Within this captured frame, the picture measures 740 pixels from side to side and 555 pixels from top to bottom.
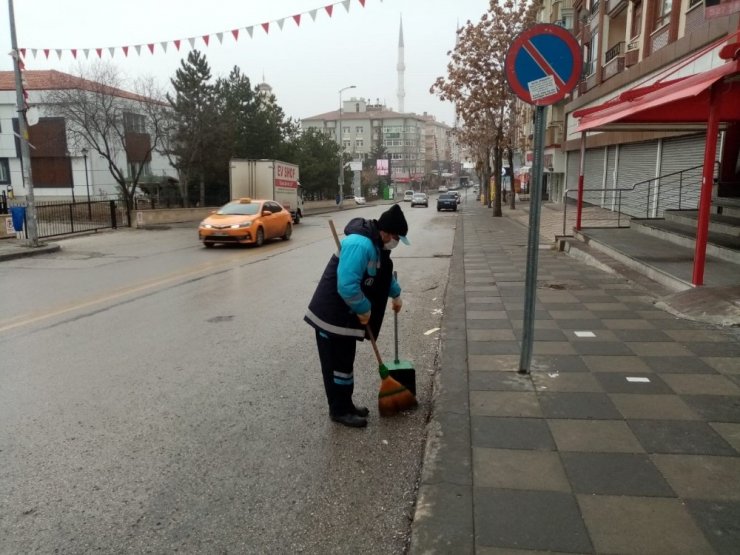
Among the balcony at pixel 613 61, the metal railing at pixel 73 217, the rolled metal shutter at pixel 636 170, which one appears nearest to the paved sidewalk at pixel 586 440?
the rolled metal shutter at pixel 636 170

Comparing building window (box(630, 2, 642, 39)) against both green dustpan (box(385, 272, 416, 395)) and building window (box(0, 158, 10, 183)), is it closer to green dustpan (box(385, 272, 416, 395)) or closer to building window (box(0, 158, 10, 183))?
green dustpan (box(385, 272, 416, 395))

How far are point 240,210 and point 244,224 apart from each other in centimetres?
137

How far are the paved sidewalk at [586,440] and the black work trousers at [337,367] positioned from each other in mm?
650

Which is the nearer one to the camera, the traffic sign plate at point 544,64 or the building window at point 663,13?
→ the traffic sign plate at point 544,64

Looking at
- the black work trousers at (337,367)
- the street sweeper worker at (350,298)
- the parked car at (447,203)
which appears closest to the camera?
the street sweeper worker at (350,298)

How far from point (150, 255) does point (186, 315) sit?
803 centimetres

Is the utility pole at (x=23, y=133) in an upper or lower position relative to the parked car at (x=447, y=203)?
upper

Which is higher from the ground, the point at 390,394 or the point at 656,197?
the point at 656,197

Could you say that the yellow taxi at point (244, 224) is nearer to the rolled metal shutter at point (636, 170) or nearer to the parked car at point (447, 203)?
the rolled metal shutter at point (636, 170)

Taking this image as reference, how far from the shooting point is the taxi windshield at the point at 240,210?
56.4 ft

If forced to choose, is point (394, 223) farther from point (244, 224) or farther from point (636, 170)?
point (636, 170)

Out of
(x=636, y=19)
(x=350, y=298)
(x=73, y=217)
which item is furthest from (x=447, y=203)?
(x=350, y=298)

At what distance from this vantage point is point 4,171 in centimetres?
4875

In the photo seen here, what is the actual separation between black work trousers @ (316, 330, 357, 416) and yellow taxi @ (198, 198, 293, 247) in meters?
12.6
